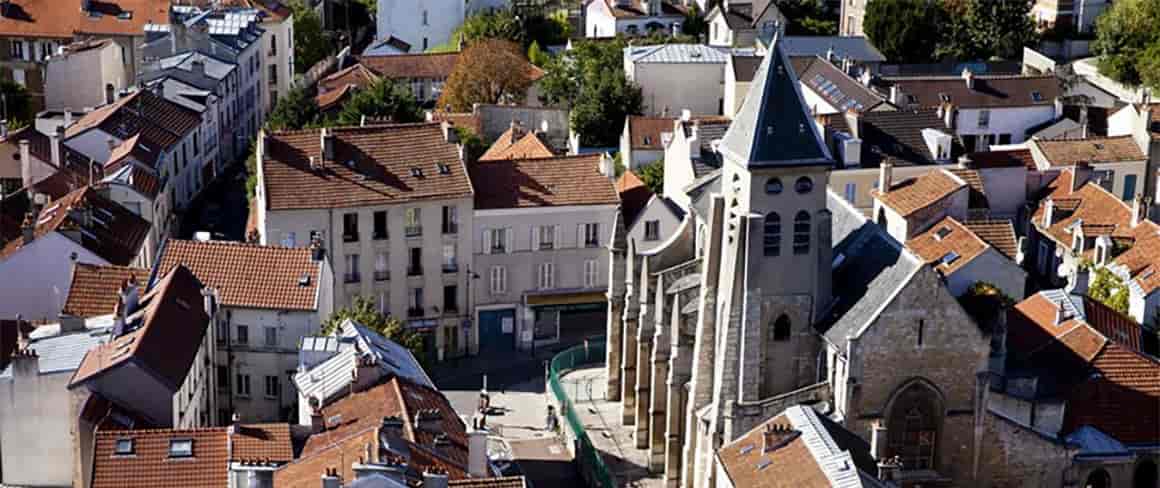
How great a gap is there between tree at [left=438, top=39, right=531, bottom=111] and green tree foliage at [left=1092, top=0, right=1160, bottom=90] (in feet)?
146

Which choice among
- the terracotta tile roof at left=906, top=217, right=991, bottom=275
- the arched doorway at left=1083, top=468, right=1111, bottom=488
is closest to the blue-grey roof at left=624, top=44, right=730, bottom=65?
the terracotta tile roof at left=906, top=217, right=991, bottom=275

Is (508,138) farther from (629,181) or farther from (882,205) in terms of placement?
(882,205)

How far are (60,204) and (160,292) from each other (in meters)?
21.5

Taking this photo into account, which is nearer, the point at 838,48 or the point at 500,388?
the point at 500,388

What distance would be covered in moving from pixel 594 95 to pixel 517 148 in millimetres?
14859

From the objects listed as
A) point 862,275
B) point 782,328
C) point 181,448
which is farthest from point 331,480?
point 862,275

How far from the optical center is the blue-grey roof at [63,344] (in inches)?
2467

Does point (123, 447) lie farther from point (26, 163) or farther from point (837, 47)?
point (837, 47)

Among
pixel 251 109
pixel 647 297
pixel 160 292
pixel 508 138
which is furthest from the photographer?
pixel 251 109

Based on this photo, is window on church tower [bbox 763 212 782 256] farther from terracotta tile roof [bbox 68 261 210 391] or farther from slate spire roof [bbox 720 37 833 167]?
terracotta tile roof [bbox 68 261 210 391]

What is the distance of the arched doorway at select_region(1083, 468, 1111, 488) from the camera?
63594 mm

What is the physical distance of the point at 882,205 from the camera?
86375 mm

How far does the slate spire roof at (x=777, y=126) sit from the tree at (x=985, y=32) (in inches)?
3144

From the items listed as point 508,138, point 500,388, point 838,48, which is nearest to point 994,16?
point 838,48
